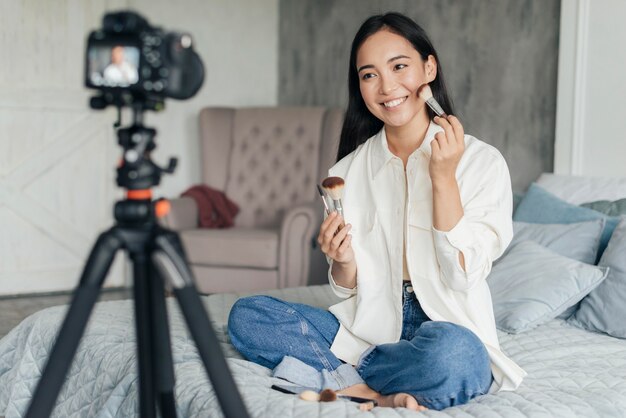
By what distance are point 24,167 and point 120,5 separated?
1.15 meters

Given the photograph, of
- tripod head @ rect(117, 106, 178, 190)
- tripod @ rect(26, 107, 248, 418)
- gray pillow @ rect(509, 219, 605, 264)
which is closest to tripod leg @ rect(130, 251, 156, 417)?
tripod @ rect(26, 107, 248, 418)

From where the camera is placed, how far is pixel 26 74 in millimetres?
4570

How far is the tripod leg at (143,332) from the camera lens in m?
1.16

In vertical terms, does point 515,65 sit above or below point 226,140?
above

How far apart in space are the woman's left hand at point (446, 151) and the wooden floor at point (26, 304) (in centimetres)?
278

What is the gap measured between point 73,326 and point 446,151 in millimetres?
887

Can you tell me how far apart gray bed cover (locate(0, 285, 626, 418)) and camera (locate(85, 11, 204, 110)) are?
71 cm

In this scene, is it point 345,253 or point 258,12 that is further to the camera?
point 258,12

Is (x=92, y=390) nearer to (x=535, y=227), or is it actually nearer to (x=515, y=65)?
(x=535, y=227)

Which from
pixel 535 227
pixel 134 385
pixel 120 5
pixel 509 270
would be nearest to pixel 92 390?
pixel 134 385

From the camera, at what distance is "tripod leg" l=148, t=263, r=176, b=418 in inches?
46.9

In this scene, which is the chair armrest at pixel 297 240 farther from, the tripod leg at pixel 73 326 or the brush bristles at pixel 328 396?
the tripod leg at pixel 73 326

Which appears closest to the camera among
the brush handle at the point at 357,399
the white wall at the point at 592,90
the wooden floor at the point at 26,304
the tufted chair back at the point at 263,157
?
the brush handle at the point at 357,399

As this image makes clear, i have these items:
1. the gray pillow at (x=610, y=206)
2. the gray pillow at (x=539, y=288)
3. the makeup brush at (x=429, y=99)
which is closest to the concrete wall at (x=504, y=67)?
the gray pillow at (x=610, y=206)
